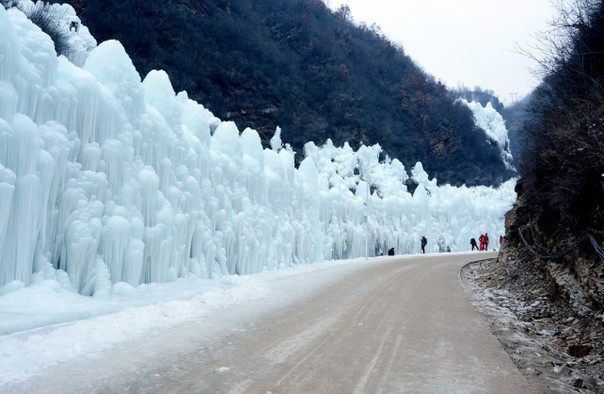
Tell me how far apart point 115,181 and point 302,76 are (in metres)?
46.9

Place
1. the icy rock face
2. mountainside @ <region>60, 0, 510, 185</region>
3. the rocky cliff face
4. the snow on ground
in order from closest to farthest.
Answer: the snow on ground, the rocky cliff face, mountainside @ <region>60, 0, 510, 185</region>, the icy rock face

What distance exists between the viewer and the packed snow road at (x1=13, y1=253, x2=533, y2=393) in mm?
4059

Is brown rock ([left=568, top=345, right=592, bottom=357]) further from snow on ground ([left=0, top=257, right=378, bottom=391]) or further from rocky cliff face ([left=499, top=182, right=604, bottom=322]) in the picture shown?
snow on ground ([left=0, top=257, right=378, bottom=391])

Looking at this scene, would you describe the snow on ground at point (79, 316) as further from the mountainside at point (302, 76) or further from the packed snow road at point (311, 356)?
the mountainside at point (302, 76)

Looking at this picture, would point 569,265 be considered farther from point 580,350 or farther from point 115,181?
point 115,181

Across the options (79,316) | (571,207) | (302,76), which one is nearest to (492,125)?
(302,76)

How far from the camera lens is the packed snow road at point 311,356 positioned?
406 cm

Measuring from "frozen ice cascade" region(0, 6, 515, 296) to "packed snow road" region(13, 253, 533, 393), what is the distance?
280 cm

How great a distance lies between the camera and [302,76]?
53.4m

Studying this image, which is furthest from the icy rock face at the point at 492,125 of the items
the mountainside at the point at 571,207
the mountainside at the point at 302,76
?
the mountainside at the point at 571,207

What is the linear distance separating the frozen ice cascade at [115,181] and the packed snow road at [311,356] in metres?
2.80

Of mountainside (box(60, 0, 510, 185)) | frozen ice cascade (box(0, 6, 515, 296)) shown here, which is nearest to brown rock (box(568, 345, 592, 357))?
frozen ice cascade (box(0, 6, 515, 296))

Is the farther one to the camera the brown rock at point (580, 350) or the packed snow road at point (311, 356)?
the brown rock at point (580, 350)

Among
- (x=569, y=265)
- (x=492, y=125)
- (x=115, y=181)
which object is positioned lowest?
(x=569, y=265)
